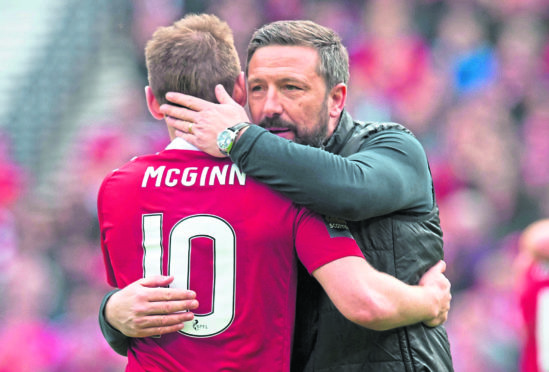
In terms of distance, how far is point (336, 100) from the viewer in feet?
8.37

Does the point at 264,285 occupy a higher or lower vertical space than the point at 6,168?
higher

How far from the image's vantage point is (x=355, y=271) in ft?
7.04

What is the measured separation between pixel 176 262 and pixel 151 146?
5.33 metres

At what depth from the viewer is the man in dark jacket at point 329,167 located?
213 centimetres

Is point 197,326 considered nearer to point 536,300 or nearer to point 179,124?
point 179,124

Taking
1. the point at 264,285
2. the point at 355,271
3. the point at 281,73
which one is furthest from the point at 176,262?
the point at 281,73

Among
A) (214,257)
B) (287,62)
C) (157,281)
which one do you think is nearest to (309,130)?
(287,62)

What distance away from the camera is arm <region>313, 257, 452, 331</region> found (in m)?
2.13

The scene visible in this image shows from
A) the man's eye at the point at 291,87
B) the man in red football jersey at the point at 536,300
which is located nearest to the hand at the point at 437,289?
the man's eye at the point at 291,87

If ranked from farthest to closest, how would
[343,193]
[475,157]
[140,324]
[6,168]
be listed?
A: 1. [6,168]
2. [475,157]
3. [140,324]
4. [343,193]

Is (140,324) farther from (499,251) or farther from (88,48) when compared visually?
(88,48)

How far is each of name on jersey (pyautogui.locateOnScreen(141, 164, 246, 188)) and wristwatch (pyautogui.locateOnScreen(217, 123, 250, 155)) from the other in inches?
2.6

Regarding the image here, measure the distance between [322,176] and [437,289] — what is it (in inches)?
22.2

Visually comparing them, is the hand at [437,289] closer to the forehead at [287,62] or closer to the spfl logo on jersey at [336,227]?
the spfl logo on jersey at [336,227]
